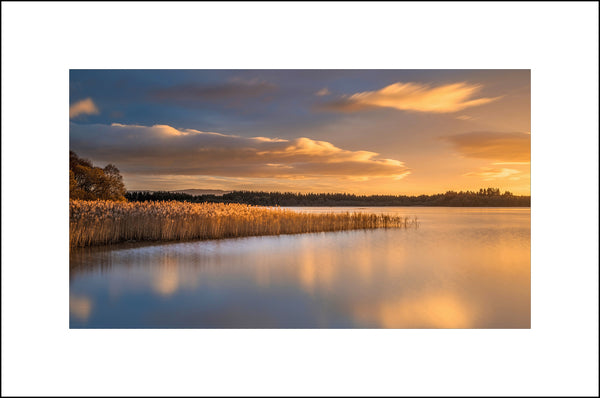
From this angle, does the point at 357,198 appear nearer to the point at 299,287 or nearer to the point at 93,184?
the point at 299,287

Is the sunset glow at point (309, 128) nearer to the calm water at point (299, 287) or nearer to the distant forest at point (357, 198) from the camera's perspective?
the distant forest at point (357, 198)

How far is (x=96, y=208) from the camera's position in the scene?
7672 mm

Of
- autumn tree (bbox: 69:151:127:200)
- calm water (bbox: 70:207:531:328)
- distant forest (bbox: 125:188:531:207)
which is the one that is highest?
autumn tree (bbox: 69:151:127:200)

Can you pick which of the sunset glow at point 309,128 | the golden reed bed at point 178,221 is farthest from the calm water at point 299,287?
the sunset glow at point 309,128

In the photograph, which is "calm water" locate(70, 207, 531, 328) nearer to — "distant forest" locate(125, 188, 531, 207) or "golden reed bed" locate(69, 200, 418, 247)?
"distant forest" locate(125, 188, 531, 207)

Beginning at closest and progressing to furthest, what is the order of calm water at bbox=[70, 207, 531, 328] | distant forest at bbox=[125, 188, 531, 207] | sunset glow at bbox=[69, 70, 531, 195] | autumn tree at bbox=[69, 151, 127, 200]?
calm water at bbox=[70, 207, 531, 328] → sunset glow at bbox=[69, 70, 531, 195] → distant forest at bbox=[125, 188, 531, 207] → autumn tree at bbox=[69, 151, 127, 200]

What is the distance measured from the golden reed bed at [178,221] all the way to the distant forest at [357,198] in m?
0.47

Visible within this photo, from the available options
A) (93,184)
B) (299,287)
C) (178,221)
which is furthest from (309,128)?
(93,184)

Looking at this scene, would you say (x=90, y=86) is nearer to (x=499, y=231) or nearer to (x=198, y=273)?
(x=198, y=273)

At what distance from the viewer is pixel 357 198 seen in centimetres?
801

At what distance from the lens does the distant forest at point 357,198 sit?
257 inches

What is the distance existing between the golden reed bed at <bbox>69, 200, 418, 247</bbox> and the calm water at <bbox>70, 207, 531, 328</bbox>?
74 cm

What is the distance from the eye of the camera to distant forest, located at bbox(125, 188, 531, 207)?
6531mm

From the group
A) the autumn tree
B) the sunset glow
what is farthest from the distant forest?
the autumn tree
